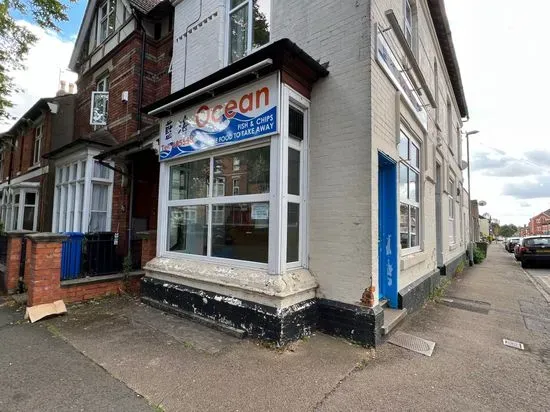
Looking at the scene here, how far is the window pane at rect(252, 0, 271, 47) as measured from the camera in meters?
5.94

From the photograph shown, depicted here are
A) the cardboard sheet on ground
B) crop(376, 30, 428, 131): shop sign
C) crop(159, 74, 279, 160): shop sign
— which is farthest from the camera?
the cardboard sheet on ground

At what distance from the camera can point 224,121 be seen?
502 centimetres

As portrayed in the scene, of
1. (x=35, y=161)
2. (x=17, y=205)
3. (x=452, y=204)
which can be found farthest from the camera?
(x=35, y=161)

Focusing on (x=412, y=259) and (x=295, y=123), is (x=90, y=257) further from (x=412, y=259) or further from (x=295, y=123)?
(x=412, y=259)

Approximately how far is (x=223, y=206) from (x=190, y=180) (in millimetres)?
1161

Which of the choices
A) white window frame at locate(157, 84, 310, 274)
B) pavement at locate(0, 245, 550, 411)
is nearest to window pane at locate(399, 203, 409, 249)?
pavement at locate(0, 245, 550, 411)

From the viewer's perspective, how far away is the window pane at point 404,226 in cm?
611

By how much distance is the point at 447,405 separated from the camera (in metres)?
2.91

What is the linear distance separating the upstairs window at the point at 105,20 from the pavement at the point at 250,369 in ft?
36.0

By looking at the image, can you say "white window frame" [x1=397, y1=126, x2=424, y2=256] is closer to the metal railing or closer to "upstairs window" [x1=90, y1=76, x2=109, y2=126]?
the metal railing

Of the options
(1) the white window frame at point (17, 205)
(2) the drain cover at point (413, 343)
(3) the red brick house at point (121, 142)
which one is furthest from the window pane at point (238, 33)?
(1) the white window frame at point (17, 205)

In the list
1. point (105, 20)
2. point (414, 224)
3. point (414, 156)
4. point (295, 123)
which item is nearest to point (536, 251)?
point (414, 224)

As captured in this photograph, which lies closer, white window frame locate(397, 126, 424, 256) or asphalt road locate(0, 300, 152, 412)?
asphalt road locate(0, 300, 152, 412)

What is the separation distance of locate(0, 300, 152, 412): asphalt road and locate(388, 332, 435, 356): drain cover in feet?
10.9
